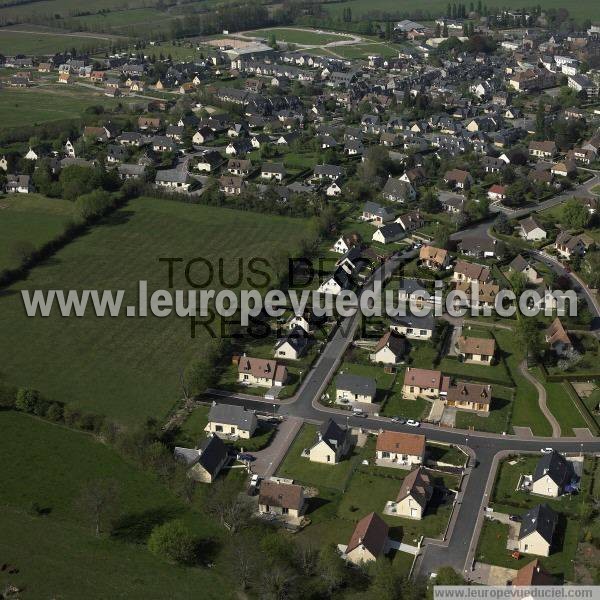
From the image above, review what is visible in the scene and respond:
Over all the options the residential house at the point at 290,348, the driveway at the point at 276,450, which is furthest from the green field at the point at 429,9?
the driveway at the point at 276,450

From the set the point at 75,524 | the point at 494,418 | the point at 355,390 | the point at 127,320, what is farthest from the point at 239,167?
the point at 75,524

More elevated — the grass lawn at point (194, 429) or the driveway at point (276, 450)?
the grass lawn at point (194, 429)

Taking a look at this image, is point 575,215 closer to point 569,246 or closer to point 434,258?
point 569,246

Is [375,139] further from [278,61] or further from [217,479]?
[217,479]

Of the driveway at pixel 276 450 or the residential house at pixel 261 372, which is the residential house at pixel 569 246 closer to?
the residential house at pixel 261 372

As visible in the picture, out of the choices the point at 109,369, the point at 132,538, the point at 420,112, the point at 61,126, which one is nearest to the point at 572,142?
the point at 420,112

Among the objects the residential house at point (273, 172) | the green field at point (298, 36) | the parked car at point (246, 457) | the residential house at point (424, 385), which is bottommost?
the parked car at point (246, 457)

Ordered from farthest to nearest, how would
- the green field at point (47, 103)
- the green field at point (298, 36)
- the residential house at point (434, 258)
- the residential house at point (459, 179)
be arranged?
the green field at point (298, 36), the green field at point (47, 103), the residential house at point (459, 179), the residential house at point (434, 258)
